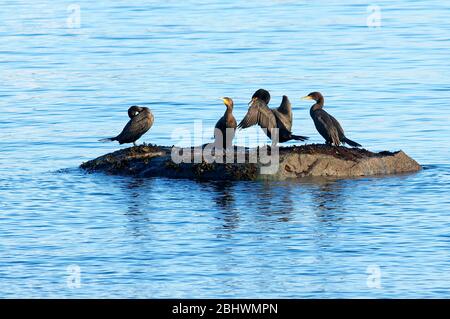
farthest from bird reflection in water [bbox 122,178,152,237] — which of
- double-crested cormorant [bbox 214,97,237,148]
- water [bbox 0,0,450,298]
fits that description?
double-crested cormorant [bbox 214,97,237,148]

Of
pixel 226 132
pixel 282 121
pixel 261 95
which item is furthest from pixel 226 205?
pixel 261 95

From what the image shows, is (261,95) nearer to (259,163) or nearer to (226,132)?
(226,132)

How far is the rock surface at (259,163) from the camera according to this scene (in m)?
24.9

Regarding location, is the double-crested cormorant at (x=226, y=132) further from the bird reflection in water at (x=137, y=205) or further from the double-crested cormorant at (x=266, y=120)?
the bird reflection in water at (x=137, y=205)

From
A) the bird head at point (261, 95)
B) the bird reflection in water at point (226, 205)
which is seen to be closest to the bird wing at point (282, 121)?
the bird head at point (261, 95)

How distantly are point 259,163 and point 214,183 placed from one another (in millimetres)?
861

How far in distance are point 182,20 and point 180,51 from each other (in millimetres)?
9301

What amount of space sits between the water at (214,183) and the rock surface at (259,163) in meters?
0.30

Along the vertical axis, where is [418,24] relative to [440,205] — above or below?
above

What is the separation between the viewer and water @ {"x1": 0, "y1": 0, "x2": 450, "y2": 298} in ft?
63.6

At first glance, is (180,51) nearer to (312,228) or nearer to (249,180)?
(249,180)

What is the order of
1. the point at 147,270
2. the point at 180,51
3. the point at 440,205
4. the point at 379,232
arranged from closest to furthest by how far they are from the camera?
the point at 147,270, the point at 379,232, the point at 440,205, the point at 180,51

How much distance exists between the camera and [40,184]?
25.8 meters

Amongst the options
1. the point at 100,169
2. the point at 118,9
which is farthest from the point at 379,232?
the point at 118,9
